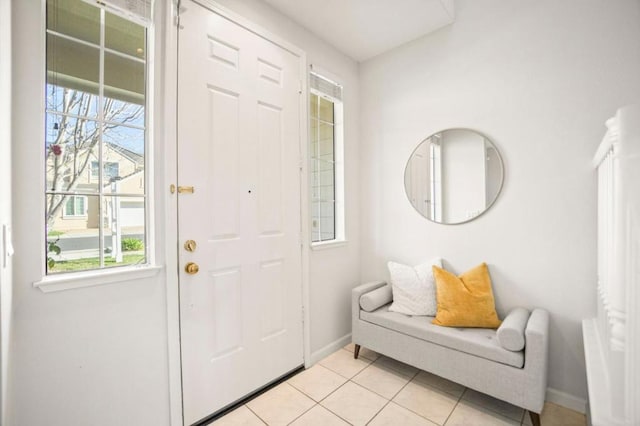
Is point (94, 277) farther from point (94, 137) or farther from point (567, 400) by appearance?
point (567, 400)

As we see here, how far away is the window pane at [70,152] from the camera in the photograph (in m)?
1.28

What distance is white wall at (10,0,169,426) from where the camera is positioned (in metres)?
1.16

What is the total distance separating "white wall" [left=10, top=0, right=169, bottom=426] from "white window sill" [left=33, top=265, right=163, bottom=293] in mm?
26

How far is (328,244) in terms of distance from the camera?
256 centimetres

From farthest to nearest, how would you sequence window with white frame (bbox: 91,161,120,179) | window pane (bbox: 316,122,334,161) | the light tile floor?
window pane (bbox: 316,122,334,161) → the light tile floor → window with white frame (bbox: 91,161,120,179)

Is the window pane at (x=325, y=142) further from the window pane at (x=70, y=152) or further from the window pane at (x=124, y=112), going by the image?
the window pane at (x=70, y=152)

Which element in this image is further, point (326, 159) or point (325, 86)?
point (326, 159)

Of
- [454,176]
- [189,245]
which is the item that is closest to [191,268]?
[189,245]

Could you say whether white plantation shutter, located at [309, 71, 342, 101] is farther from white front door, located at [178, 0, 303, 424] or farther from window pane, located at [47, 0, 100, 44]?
window pane, located at [47, 0, 100, 44]

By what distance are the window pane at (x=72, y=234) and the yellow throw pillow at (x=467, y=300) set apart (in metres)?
2.15

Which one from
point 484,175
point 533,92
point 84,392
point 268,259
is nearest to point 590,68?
point 533,92

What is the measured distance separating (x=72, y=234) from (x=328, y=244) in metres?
1.76

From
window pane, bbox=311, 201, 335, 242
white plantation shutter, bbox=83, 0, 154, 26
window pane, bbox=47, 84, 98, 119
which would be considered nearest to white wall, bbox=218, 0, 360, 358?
window pane, bbox=311, 201, 335, 242

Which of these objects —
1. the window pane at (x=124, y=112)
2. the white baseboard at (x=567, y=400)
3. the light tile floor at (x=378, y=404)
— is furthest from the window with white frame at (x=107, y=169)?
the white baseboard at (x=567, y=400)
